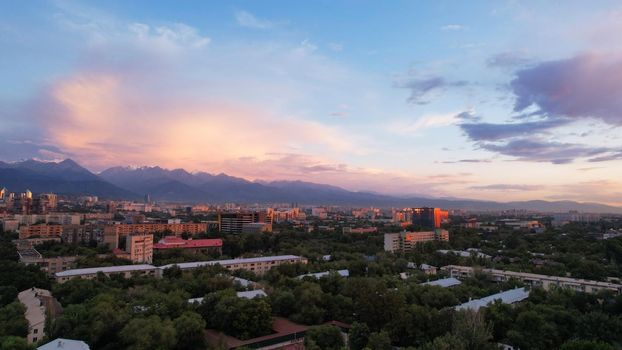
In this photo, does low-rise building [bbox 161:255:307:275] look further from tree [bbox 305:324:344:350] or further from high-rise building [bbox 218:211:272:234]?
high-rise building [bbox 218:211:272:234]

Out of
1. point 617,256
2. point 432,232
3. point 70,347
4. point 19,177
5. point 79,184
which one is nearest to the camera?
point 70,347

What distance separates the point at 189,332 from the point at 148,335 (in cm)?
130

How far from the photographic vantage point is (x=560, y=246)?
29969mm

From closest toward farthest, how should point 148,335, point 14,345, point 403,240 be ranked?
point 14,345
point 148,335
point 403,240

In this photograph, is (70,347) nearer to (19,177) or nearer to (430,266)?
(430,266)

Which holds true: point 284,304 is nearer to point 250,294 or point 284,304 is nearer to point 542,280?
point 250,294

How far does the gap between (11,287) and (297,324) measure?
10225 millimetres

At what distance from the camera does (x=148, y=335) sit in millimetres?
10555

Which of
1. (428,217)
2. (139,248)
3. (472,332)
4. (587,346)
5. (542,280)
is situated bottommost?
(542,280)

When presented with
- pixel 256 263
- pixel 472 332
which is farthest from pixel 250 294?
pixel 256 263

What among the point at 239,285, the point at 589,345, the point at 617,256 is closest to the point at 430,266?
the point at 617,256

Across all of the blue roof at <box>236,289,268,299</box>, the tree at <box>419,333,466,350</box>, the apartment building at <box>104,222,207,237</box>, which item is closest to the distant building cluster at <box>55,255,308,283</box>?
the blue roof at <box>236,289,268,299</box>

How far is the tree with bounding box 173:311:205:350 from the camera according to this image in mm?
11545

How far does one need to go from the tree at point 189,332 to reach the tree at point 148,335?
0.36 m
